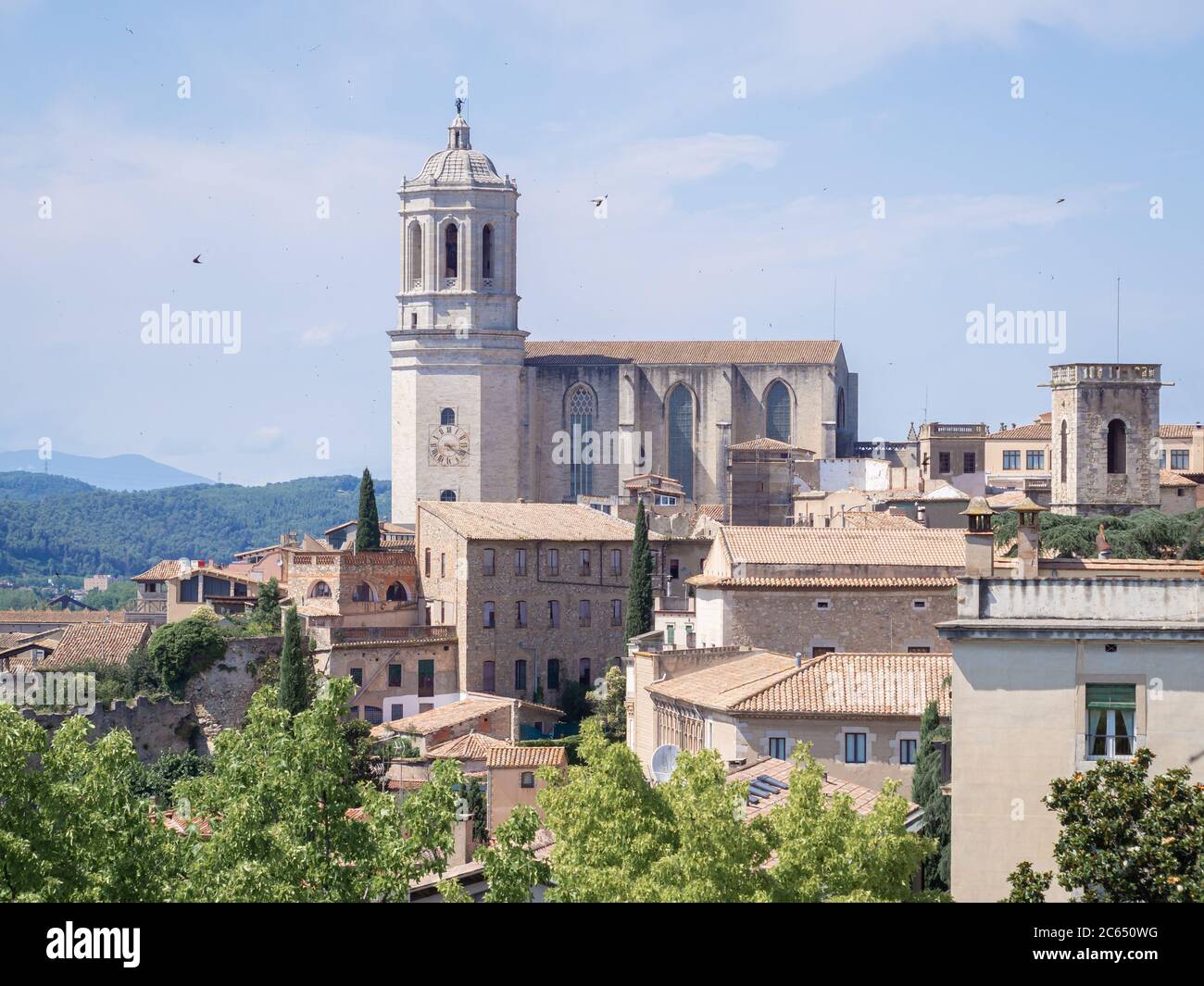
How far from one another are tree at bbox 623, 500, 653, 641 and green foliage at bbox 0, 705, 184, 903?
32474 millimetres

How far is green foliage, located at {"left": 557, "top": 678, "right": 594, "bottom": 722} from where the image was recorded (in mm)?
52594

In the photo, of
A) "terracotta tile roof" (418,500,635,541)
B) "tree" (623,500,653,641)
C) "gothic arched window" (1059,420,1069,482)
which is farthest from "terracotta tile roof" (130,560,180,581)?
"gothic arched window" (1059,420,1069,482)

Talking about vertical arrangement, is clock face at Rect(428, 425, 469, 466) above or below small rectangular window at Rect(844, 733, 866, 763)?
above

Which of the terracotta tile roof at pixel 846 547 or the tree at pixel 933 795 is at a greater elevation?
the terracotta tile roof at pixel 846 547

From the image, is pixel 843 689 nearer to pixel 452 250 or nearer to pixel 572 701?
pixel 572 701

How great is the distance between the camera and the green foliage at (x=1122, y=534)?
51688mm

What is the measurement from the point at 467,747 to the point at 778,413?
51223 mm

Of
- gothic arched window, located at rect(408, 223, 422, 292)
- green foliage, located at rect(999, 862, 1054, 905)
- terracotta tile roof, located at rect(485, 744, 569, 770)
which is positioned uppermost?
gothic arched window, located at rect(408, 223, 422, 292)

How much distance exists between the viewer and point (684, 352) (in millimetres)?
91250

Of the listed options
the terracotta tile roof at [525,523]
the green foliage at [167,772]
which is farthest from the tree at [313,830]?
the terracotta tile roof at [525,523]

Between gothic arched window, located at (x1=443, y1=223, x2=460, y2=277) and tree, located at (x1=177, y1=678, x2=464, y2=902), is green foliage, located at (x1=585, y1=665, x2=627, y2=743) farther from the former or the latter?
gothic arched window, located at (x1=443, y1=223, x2=460, y2=277)

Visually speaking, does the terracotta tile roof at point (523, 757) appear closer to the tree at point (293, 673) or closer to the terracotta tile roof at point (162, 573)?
the tree at point (293, 673)

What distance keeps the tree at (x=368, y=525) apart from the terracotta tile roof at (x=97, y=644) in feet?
23.4

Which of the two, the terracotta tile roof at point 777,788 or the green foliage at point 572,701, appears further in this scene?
the green foliage at point 572,701
